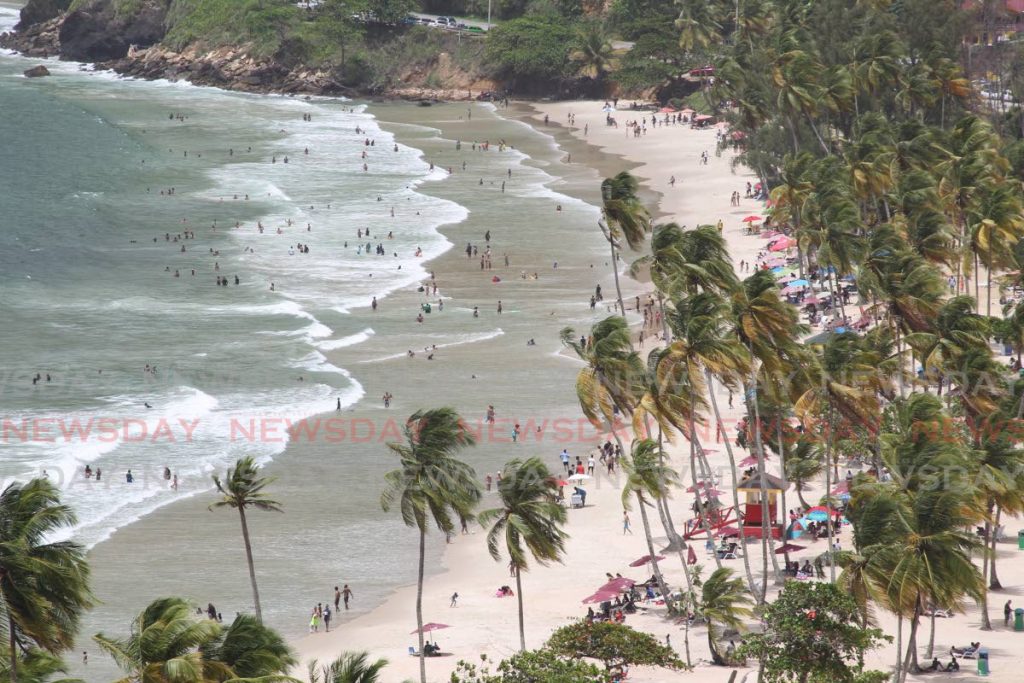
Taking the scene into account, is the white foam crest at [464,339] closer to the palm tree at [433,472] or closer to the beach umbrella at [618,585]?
the beach umbrella at [618,585]

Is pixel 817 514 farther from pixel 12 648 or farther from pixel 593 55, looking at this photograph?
pixel 593 55

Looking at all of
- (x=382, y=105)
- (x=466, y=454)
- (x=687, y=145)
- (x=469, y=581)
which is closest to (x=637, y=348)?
(x=466, y=454)

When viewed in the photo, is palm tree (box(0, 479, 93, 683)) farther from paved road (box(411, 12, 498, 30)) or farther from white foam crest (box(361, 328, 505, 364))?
paved road (box(411, 12, 498, 30))

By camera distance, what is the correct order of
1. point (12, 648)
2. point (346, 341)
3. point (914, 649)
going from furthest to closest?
point (346, 341), point (914, 649), point (12, 648)

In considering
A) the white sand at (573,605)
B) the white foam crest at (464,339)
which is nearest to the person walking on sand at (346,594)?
the white sand at (573,605)

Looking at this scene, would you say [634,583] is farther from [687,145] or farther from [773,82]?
[687,145]

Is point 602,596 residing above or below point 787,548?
below

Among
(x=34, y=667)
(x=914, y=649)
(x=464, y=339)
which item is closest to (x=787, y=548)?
(x=914, y=649)
